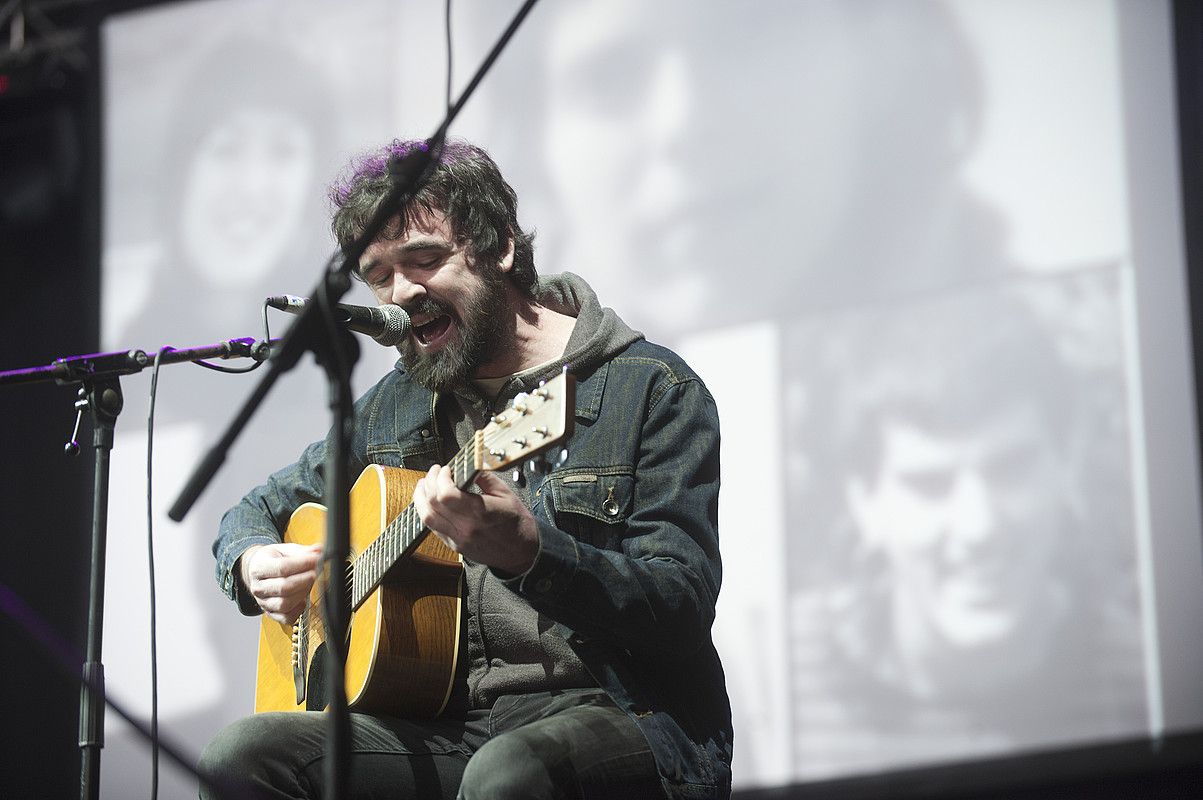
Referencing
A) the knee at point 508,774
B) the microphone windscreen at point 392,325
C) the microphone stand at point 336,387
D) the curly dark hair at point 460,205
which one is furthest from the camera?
the curly dark hair at point 460,205

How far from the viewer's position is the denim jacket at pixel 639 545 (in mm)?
1974

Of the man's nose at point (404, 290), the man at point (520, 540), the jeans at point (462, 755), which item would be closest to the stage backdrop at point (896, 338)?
the man at point (520, 540)

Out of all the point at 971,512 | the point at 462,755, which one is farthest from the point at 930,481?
the point at 462,755

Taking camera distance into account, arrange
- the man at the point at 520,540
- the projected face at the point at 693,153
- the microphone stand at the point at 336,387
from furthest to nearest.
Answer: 1. the projected face at the point at 693,153
2. the man at the point at 520,540
3. the microphone stand at the point at 336,387

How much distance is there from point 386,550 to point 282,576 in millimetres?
347

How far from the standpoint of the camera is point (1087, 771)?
337 centimetres

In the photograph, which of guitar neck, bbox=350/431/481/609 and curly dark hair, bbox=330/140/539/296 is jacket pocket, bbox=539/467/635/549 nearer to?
guitar neck, bbox=350/431/481/609

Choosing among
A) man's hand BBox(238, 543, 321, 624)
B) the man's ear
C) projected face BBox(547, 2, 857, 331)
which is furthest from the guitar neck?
projected face BBox(547, 2, 857, 331)

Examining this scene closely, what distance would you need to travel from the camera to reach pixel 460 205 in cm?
258

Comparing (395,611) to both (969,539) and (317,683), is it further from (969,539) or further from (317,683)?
(969,539)

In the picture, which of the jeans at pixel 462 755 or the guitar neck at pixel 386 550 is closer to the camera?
the jeans at pixel 462 755

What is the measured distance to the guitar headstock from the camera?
180cm

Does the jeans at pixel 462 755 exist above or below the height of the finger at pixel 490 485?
below

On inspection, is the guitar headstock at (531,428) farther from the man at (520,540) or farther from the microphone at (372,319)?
the microphone at (372,319)
